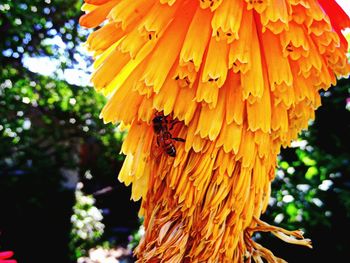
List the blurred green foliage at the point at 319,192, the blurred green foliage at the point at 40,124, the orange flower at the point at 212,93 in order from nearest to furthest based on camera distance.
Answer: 1. the orange flower at the point at 212,93
2. the blurred green foliage at the point at 319,192
3. the blurred green foliage at the point at 40,124

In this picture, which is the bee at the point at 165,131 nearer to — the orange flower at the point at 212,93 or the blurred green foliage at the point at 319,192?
the orange flower at the point at 212,93

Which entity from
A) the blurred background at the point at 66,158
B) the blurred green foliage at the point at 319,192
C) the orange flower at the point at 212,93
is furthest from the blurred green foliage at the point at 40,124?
the orange flower at the point at 212,93

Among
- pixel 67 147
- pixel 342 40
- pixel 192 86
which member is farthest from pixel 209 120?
pixel 67 147

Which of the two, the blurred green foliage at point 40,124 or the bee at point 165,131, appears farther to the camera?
the blurred green foliage at point 40,124

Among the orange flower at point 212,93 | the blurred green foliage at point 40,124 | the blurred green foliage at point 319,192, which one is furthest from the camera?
the blurred green foliage at point 40,124

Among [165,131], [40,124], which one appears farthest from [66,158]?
[165,131]

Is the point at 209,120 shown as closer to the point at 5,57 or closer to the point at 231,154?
the point at 231,154

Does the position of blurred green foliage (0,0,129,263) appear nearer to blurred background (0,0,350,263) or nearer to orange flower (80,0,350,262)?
blurred background (0,0,350,263)
